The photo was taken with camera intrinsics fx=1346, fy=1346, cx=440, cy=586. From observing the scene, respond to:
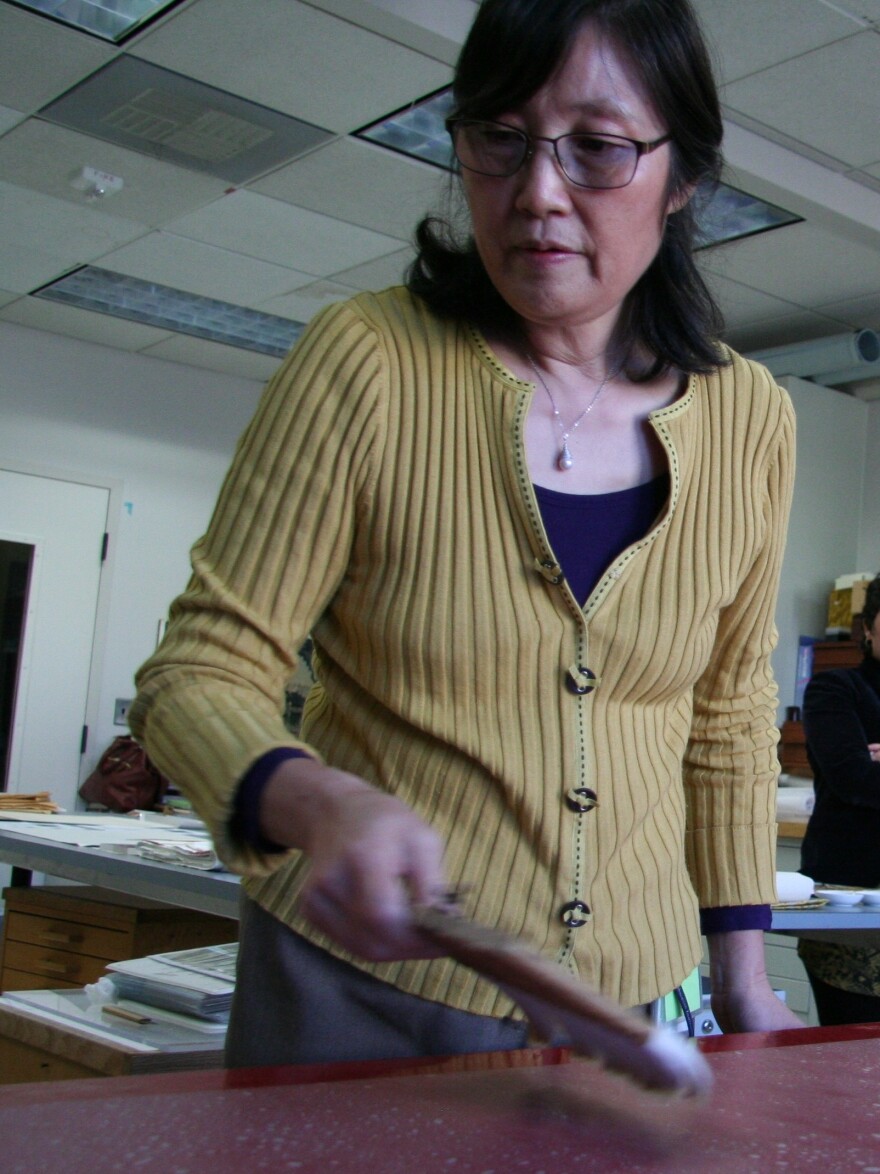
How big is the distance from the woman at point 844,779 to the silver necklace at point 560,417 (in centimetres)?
208

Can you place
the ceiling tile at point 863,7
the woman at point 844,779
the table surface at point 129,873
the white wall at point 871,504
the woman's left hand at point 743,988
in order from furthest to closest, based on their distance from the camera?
the white wall at point 871,504 < the ceiling tile at point 863,7 < the woman at point 844,779 < the table surface at point 129,873 < the woman's left hand at point 743,988

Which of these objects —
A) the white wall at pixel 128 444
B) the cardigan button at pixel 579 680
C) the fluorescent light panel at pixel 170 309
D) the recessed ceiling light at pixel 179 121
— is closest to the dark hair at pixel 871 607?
the recessed ceiling light at pixel 179 121

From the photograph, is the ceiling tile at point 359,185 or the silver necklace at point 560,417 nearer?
the silver necklace at point 560,417

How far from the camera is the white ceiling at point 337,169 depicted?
3580mm

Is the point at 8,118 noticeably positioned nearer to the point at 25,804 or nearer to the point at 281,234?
the point at 281,234

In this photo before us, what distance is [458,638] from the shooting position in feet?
3.05

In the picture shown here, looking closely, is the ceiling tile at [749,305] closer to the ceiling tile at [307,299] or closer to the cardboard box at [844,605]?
the cardboard box at [844,605]

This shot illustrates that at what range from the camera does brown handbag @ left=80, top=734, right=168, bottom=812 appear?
20.8 ft

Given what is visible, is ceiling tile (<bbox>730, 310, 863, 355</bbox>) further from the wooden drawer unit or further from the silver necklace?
the silver necklace

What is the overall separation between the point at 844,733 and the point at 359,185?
8.32 ft

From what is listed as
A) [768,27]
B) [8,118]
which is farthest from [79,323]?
[768,27]

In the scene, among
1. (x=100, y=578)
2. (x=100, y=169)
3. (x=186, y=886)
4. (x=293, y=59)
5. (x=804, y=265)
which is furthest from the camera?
(x=100, y=578)

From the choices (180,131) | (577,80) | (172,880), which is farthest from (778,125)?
(577,80)

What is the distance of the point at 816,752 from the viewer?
10.9 ft
